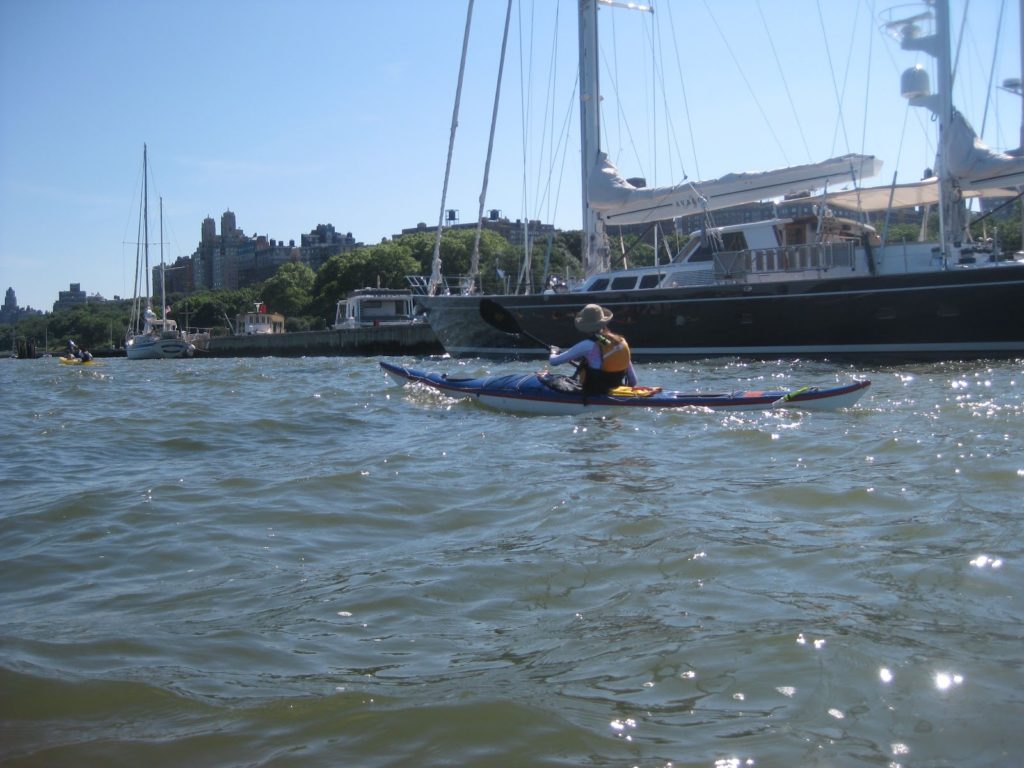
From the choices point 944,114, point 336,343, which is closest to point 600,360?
point 944,114

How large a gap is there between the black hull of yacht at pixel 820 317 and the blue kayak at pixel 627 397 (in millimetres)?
9117

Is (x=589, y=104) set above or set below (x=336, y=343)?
above

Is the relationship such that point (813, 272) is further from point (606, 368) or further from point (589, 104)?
point (606, 368)

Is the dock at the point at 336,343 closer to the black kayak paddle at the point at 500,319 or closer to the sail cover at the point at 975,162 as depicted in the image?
the black kayak paddle at the point at 500,319

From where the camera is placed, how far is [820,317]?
20078 millimetres

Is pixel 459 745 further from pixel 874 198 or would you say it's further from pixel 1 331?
pixel 1 331

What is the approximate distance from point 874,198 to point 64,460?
61.2 feet

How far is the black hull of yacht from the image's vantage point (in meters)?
18.5

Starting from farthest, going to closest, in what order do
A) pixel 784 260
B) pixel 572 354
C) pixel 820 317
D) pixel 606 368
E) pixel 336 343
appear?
1. pixel 336 343
2. pixel 784 260
3. pixel 820 317
4. pixel 606 368
5. pixel 572 354

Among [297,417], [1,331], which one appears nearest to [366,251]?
[297,417]

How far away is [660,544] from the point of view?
5.34m

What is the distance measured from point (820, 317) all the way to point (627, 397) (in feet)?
33.7

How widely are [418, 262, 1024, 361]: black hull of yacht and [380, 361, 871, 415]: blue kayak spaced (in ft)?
29.9

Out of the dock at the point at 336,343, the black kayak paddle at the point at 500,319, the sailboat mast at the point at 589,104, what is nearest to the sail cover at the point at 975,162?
the sailboat mast at the point at 589,104
